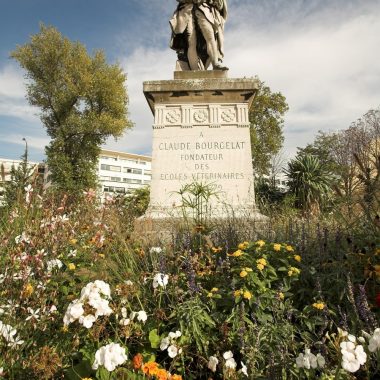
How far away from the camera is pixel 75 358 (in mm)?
1907

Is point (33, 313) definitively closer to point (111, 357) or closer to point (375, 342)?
point (111, 357)

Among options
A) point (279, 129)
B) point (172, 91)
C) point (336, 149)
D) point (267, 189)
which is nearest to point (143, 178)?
point (336, 149)

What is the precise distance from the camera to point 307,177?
13.9m

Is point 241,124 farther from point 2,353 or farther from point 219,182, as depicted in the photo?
point 2,353

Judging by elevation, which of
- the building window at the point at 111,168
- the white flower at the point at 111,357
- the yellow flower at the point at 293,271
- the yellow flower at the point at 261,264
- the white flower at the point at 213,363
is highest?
the building window at the point at 111,168

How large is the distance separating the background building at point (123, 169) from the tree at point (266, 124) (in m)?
61.5

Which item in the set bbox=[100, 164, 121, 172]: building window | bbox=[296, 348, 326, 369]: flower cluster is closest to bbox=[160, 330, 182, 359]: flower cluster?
bbox=[296, 348, 326, 369]: flower cluster

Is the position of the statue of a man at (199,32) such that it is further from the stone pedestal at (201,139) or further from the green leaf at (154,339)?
the green leaf at (154,339)

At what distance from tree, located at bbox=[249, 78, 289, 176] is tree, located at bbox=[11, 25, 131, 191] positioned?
10693mm

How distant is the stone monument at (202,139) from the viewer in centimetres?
527

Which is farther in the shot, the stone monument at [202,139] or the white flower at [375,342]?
the stone monument at [202,139]

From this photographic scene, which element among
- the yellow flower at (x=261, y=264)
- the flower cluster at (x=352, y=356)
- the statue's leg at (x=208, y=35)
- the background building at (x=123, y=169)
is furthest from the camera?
the background building at (x=123, y=169)

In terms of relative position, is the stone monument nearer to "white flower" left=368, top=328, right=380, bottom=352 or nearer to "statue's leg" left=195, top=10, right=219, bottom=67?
"statue's leg" left=195, top=10, right=219, bottom=67

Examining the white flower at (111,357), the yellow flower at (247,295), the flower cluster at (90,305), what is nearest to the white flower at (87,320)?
the flower cluster at (90,305)
